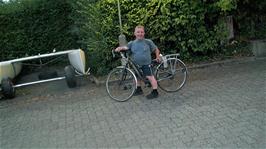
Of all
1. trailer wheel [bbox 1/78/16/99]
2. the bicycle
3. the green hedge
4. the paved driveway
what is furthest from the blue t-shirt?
trailer wheel [bbox 1/78/16/99]

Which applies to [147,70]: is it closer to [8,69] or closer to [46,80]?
[46,80]

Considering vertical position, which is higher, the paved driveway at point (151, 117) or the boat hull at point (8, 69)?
the boat hull at point (8, 69)

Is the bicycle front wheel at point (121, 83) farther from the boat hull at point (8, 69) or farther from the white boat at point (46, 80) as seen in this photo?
the boat hull at point (8, 69)

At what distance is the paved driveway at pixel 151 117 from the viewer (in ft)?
15.6

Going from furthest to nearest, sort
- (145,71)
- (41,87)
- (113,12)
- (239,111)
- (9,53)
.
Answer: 1. (9,53)
2. (41,87)
3. (113,12)
4. (145,71)
5. (239,111)

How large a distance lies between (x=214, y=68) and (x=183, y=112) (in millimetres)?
3540

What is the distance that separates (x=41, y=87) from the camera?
945cm

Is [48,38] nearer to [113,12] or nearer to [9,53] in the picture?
[9,53]

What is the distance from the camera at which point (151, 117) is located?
5.71 meters

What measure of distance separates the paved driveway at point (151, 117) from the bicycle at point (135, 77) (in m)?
0.20

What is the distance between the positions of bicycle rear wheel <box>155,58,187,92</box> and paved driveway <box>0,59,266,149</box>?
193 mm

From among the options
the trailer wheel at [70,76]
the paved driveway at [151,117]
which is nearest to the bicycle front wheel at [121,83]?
the paved driveway at [151,117]


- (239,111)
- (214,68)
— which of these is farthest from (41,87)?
(239,111)

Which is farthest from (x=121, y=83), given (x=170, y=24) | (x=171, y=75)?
(x=170, y=24)
